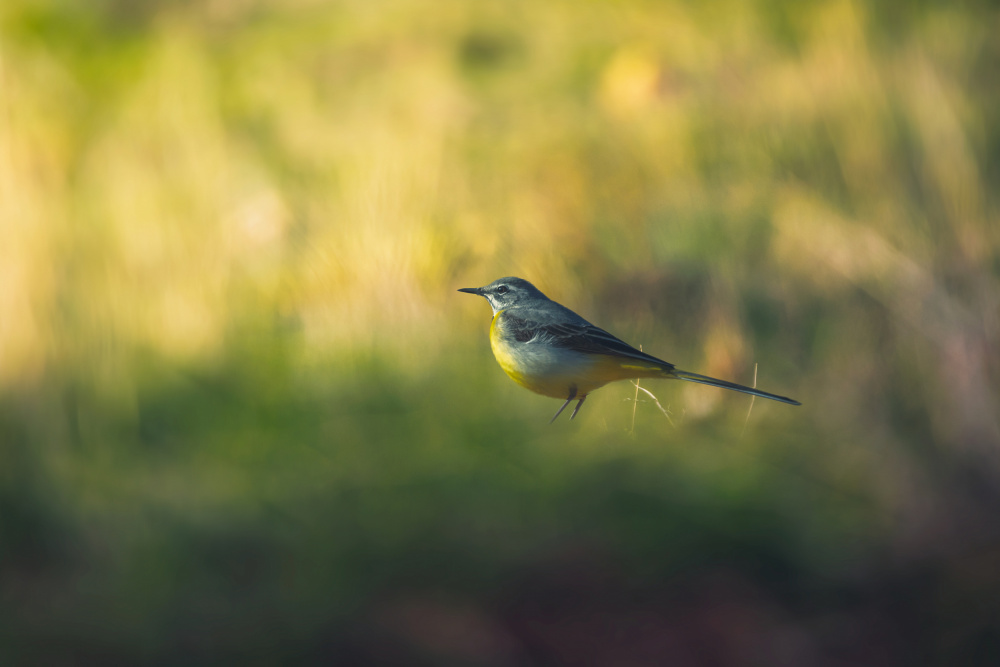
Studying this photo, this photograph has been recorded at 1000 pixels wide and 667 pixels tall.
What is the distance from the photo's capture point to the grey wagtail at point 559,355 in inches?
16.2

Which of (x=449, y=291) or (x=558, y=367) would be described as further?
(x=449, y=291)

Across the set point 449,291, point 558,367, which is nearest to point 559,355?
point 558,367

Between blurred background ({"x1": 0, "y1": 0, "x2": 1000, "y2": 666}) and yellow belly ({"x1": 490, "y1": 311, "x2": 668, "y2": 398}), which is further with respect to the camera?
blurred background ({"x1": 0, "y1": 0, "x2": 1000, "y2": 666})

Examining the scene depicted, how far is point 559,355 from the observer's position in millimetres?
423

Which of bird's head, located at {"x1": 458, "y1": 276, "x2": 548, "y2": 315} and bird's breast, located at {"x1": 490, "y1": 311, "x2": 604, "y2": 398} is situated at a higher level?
bird's head, located at {"x1": 458, "y1": 276, "x2": 548, "y2": 315}

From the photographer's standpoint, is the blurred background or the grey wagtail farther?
the blurred background

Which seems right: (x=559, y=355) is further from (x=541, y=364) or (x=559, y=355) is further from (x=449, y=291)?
(x=449, y=291)

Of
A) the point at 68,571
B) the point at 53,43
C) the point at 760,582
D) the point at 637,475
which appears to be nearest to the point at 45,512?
the point at 68,571

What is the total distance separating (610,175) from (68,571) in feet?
2.72

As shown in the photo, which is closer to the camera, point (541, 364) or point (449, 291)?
point (541, 364)

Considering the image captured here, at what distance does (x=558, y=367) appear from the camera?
0.42m

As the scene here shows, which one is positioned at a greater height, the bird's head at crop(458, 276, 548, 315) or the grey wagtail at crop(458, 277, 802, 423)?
the bird's head at crop(458, 276, 548, 315)

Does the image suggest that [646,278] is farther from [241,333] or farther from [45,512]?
[45,512]

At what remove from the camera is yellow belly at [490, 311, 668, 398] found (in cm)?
41
